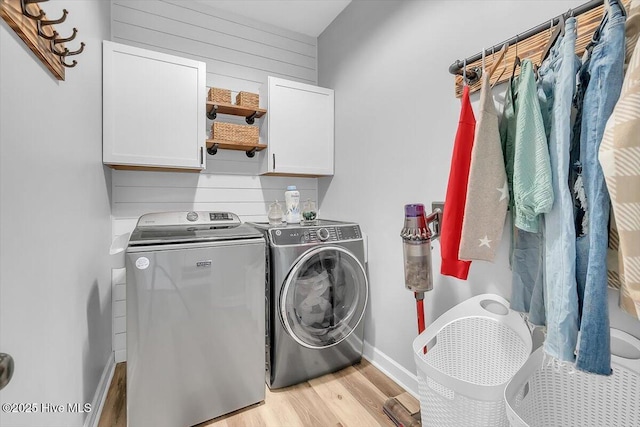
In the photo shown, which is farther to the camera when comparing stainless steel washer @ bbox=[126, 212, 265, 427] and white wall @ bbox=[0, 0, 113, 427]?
stainless steel washer @ bbox=[126, 212, 265, 427]

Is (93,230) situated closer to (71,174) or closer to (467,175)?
(71,174)

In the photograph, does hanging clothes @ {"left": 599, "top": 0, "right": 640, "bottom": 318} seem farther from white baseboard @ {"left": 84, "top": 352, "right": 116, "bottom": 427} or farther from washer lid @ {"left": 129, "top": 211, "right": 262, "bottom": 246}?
white baseboard @ {"left": 84, "top": 352, "right": 116, "bottom": 427}

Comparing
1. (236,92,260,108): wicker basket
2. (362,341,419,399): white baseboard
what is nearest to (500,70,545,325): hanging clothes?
(362,341,419,399): white baseboard

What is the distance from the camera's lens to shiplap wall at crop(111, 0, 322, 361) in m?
2.14

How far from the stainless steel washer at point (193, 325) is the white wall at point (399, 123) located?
2.83 feet

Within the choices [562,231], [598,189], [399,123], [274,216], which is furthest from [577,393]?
[274,216]

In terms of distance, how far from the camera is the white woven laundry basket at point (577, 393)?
953 millimetres

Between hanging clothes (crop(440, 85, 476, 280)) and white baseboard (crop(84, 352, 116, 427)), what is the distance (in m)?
1.85

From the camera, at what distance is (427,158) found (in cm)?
170

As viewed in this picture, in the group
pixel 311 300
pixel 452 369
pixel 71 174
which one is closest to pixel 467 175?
pixel 452 369

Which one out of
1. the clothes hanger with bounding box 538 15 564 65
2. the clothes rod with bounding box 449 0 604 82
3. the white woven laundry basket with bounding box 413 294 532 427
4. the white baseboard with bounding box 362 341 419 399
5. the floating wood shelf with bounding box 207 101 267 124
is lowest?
the white baseboard with bounding box 362 341 419 399

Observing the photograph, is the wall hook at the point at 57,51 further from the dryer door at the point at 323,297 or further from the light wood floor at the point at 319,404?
the light wood floor at the point at 319,404

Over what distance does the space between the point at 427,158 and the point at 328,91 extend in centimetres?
124

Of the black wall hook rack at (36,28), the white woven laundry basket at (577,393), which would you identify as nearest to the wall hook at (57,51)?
the black wall hook rack at (36,28)
